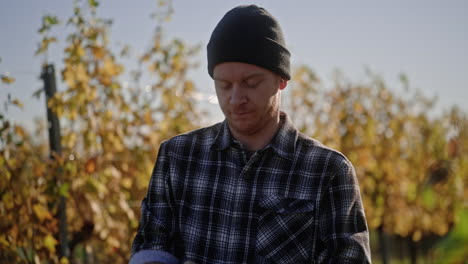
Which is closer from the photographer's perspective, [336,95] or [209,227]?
[209,227]

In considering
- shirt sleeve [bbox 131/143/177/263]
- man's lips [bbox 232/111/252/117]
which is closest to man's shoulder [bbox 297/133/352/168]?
man's lips [bbox 232/111/252/117]

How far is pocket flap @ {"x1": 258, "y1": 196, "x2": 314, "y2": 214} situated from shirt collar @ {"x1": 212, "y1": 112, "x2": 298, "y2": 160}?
15 cm

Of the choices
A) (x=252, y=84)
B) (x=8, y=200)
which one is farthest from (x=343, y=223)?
(x=8, y=200)

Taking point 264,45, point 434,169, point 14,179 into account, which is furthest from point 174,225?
point 14,179

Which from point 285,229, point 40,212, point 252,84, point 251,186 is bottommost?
point 40,212

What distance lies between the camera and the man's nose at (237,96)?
164 cm

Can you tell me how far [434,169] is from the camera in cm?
64

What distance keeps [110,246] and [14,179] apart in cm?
102

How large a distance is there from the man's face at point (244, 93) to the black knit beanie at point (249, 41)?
1.1 inches

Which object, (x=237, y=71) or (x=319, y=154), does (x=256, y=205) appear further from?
(x=237, y=71)

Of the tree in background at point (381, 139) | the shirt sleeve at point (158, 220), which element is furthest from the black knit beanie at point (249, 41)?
the tree in background at point (381, 139)

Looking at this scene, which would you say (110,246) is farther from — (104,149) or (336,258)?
(336,258)

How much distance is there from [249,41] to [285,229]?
2.09 feet

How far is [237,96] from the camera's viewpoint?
64.6 inches
